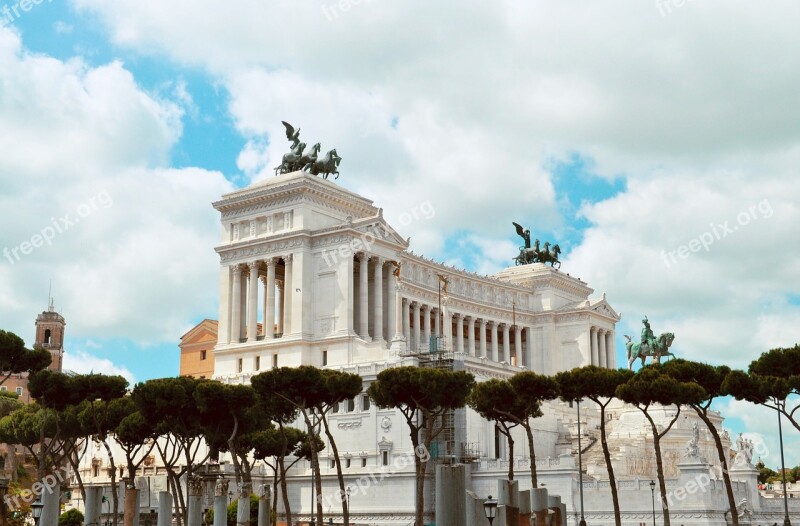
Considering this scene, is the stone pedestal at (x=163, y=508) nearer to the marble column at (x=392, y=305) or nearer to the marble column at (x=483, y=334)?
the marble column at (x=392, y=305)

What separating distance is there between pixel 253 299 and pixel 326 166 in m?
15.7

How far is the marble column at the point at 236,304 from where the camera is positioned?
101875mm

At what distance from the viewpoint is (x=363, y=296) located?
9856 centimetres

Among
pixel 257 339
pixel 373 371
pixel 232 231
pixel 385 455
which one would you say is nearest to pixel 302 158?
pixel 232 231

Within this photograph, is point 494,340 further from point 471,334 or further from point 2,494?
point 2,494

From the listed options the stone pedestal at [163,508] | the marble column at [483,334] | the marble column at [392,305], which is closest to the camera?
the stone pedestal at [163,508]

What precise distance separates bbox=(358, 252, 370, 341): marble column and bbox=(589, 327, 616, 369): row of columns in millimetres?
39668

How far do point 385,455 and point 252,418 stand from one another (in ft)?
49.3

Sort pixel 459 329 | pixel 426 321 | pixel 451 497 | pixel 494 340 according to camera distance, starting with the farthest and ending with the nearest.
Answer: pixel 494 340 → pixel 459 329 → pixel 426 321 → pixel 451 497

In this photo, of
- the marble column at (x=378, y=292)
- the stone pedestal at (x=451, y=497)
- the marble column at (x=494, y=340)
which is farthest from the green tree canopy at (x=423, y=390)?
the marble column at (x=494, y=340)

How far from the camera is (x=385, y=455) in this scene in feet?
→ 256

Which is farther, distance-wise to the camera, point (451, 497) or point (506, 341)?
point (506, 341)

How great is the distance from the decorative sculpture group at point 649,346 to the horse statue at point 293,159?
43946 millimetres

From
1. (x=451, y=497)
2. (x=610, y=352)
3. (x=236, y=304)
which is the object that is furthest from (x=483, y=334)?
(x=451, y=497)
